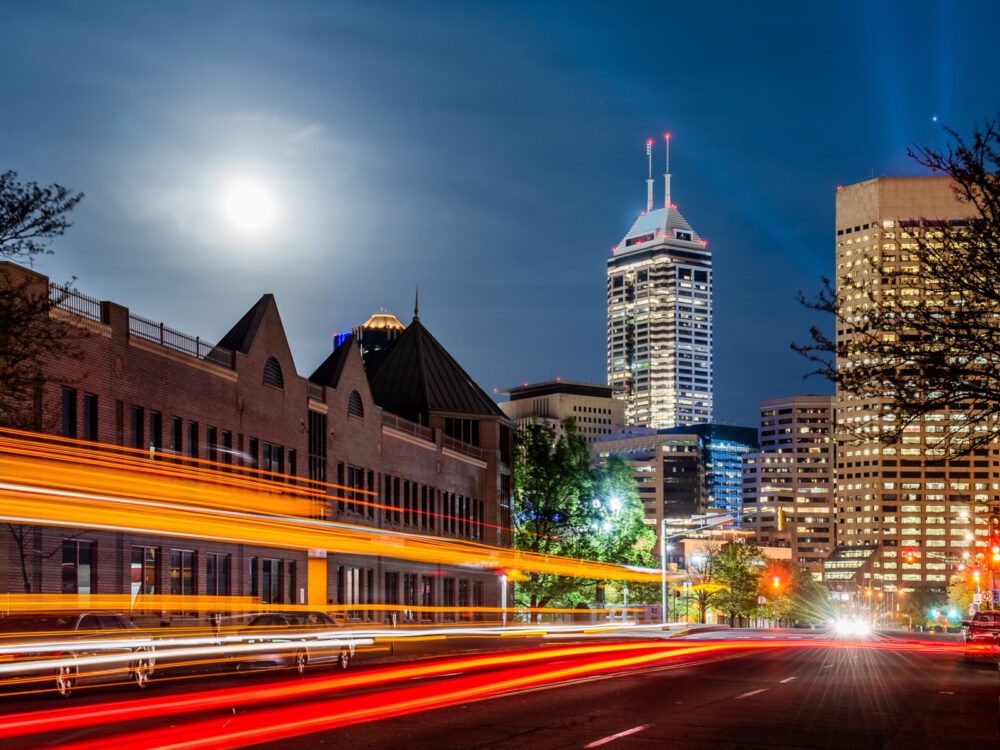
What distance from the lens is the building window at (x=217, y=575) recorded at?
1966 inches

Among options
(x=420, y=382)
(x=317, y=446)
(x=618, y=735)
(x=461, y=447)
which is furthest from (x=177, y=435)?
(x=461, y=447)

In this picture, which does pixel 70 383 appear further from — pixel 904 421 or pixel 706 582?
pixel 706 582

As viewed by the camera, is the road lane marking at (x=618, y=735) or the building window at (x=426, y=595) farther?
the building window at (x=426, y=595)

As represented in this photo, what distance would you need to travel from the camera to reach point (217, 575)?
51.0 m

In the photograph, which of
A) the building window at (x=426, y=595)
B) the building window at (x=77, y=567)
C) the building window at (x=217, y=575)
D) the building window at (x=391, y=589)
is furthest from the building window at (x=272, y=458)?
the building window at (x=426, y=595)

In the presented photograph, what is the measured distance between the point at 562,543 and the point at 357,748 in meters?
75.9

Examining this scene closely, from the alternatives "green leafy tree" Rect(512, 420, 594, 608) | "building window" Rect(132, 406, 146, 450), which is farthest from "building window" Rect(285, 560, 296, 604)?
"green leafy tree" Rect(512, 420, 594, 608)

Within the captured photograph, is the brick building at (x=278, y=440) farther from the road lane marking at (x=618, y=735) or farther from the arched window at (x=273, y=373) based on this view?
the road lane marking at (x=618, y=735)

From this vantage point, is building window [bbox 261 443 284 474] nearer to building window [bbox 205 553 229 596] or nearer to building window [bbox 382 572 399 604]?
building window [bbox 205 553 229 596]

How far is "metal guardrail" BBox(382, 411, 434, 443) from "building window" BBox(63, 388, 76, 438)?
29539mm

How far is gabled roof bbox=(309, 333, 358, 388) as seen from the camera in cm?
6475

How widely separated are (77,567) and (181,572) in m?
7.01

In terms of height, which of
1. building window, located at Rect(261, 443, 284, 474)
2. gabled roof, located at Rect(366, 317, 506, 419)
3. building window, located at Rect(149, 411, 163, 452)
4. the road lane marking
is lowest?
the road lane marking

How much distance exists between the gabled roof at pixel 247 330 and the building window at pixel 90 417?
11622 millimetres
